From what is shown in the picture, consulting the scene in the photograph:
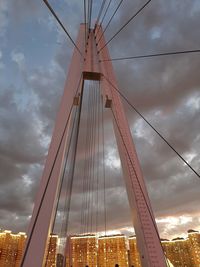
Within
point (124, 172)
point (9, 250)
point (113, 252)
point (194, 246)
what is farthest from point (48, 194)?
point (194, 246)

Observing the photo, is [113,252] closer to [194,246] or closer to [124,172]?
[194,246]

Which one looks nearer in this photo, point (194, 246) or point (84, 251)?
point (84, 251)

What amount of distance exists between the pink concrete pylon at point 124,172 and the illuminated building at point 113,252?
28408 millimetres

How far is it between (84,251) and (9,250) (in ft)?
27.1

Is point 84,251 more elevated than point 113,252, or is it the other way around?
point 113,252

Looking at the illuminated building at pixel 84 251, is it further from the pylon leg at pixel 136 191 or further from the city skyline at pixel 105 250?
the pylon leg at pixel 136 191

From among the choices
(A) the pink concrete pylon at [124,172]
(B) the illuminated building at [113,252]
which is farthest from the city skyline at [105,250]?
(A) the pink concrete pylon at [124,172]

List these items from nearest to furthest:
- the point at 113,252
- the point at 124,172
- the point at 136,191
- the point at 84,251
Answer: the point at 136,191, the point at 124,172, the point at 84,251, the point at 113,252

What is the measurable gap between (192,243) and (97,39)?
3190 centimetres

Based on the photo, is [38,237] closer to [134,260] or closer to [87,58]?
[87,58]

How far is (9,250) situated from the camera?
28656mm

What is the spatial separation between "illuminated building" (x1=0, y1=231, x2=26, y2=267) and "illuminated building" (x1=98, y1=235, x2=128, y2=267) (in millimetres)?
9284

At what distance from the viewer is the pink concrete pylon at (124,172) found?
3.42 metres

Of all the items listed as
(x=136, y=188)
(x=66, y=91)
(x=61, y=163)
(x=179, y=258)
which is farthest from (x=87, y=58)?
(x=179, y=258)
